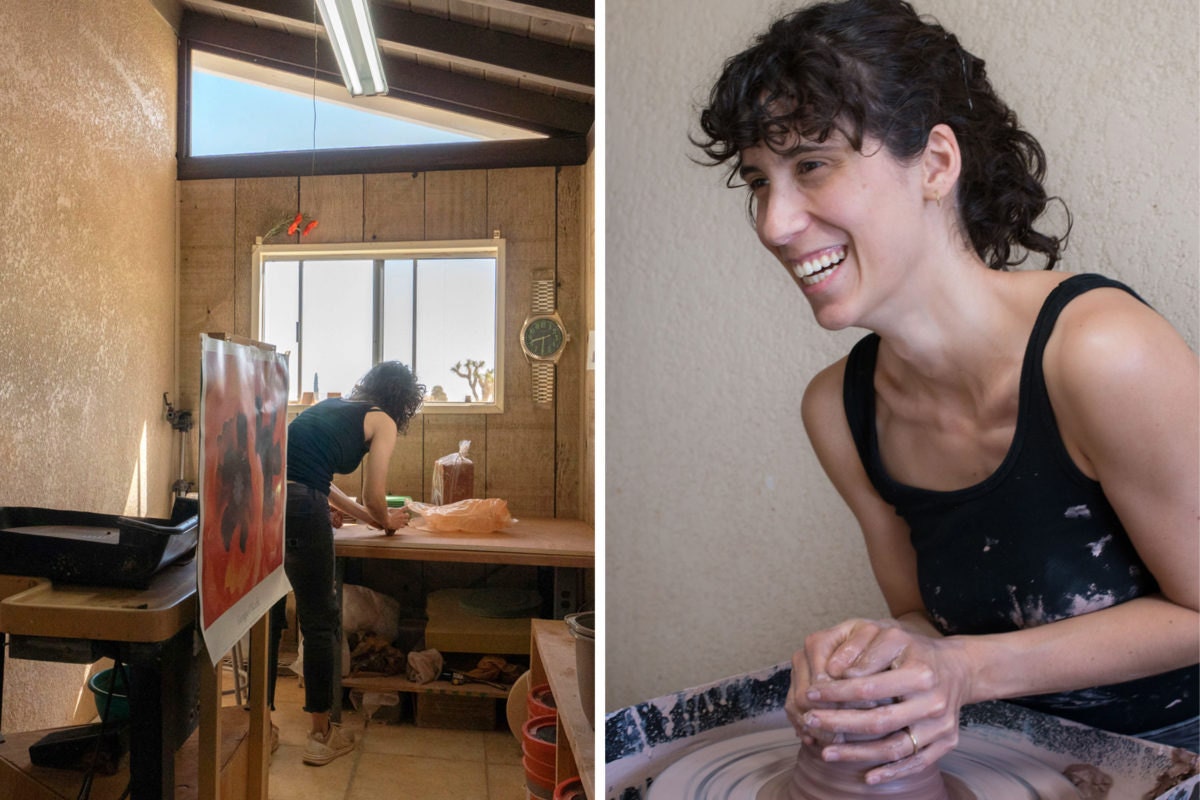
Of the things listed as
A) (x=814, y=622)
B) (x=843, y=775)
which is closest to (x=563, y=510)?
(x=814, y=622)

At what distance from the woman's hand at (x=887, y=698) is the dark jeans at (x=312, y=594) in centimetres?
87

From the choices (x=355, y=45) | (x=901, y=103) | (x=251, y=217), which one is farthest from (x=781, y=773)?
(x=355, y=45)

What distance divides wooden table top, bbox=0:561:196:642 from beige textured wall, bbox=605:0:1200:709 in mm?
626

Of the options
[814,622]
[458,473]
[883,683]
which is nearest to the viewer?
[883,683]

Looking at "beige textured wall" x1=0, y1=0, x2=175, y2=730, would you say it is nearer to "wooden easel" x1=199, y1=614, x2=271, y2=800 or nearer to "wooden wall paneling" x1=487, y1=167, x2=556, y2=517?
"wooden easel" x1=199, y1=614, x2=271, y2=800

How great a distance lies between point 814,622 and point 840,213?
0.34m

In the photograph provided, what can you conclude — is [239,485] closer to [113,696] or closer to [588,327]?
[113,696]

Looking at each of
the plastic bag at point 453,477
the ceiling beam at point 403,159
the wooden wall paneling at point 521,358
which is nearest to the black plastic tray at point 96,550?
the plastic bag at point 453,477

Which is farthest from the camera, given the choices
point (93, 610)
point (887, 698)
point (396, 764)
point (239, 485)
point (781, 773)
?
point (396, 764)

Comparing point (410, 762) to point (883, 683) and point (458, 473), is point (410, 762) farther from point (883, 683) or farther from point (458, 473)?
point (883, 683)

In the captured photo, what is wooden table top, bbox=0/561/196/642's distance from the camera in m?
0.95

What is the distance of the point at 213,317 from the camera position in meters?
1.10

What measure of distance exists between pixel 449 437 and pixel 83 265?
0.60 m

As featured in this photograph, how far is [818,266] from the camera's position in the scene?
54 centimetres
